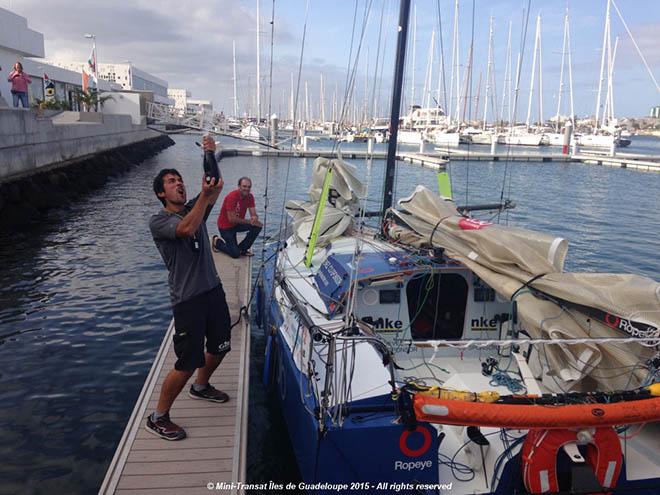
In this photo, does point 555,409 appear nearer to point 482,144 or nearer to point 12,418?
point 12,418

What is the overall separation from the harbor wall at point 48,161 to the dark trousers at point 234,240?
804 cm

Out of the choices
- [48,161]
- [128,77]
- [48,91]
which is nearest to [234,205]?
[48,161]

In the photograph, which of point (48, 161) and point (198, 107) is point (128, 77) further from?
point (48, 161)

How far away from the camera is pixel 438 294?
621 centimetres

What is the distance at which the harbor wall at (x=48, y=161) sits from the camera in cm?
1591

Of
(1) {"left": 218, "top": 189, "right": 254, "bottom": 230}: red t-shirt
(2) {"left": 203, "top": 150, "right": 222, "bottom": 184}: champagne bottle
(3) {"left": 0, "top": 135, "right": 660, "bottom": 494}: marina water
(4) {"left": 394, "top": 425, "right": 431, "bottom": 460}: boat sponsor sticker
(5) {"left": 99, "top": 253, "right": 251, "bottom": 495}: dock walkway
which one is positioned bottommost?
(3) {"left": 0, "top": 135, "right": 660, "bottom": 494}: marina water

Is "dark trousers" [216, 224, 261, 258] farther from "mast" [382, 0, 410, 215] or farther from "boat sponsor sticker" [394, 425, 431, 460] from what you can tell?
"boat sponsor sticker" [394, 425, 431, 460]

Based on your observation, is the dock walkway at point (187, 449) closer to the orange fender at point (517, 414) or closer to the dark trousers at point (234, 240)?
the orange fender at point (517, 414)

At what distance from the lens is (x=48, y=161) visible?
20.4m

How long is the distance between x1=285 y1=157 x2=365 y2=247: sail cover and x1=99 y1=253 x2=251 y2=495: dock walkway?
2.97 meters

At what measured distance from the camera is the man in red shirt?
10.2m

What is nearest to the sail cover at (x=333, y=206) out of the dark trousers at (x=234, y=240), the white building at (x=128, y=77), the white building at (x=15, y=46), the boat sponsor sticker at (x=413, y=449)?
the dark trousers at (x=234, y=240)

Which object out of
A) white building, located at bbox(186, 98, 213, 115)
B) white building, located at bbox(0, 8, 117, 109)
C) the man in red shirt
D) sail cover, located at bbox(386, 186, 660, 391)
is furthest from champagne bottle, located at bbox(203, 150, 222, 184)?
white building, located at bbox(186, 98, 213, 115)

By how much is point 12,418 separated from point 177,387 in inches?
134
